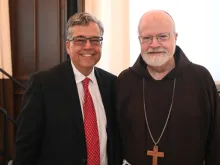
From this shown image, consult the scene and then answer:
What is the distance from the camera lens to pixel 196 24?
124 inches

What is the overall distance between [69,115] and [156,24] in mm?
796

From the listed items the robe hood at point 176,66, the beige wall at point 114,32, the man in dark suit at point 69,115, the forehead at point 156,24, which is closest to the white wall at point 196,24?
the beige wall at point 114,32

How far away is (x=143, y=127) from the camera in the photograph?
5.87 feet

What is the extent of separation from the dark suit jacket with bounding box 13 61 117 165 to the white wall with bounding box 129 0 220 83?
5.82ft

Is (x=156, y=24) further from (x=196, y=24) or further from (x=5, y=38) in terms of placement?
(x=5, y=38)

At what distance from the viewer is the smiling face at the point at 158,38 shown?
1.71 metres

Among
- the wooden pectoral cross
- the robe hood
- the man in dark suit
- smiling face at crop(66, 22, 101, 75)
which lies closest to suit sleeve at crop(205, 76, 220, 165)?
the robe hood

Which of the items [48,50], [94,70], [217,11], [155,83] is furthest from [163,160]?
[48,50]

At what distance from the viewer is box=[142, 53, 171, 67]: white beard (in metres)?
1.72

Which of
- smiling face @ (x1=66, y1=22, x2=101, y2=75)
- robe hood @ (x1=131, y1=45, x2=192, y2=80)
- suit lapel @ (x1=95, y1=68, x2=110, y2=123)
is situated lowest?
suit lapel @ (x1=95, y1=68, x2=110, y2=123)

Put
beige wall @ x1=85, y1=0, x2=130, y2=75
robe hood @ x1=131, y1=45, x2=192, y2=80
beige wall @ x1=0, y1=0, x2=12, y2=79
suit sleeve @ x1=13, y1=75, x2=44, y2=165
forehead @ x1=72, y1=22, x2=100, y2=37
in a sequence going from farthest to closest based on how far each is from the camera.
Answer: beige wall @ x1=0, y1=0, x2=12, y2=79
beige wall @ x1=85, y1=0, x2=130, y2=75
robe hood @ x1=131, y1=45, x2=192, y2=80
forehead @ x1=72, y1=22, x2=100, y2=37
suit sleeve @ x1=13, y1=75, x2=44, y2=165

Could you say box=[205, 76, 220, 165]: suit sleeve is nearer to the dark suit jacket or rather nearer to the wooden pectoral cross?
the wooden pectoral cross

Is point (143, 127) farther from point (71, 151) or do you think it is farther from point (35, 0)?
point (35, 0)

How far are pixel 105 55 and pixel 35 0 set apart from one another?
4.64ft
